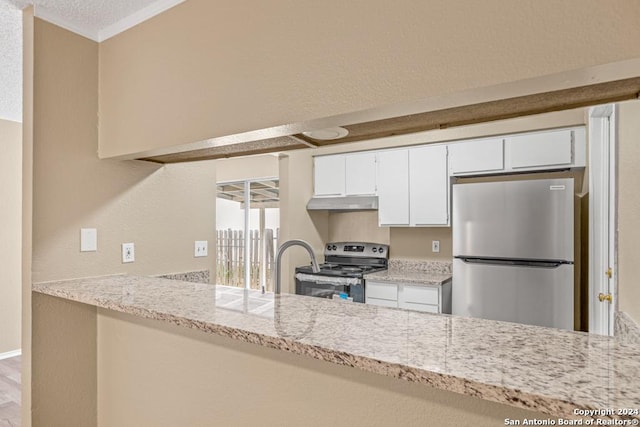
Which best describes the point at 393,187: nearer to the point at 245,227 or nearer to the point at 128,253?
the point at 245,227

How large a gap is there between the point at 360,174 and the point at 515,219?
1707 millimetres

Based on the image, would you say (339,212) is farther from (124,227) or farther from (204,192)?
(124,227)

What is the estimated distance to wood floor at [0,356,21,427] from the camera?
2.63m

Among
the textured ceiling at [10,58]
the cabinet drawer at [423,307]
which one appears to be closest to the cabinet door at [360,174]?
the cabinet drawer at [423,307]

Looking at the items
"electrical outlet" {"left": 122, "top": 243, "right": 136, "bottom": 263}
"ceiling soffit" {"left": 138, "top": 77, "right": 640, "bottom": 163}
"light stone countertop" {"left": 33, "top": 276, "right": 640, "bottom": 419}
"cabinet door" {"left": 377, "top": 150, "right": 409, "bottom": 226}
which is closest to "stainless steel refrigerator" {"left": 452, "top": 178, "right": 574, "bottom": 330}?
"cabinet door" {"left": 377, "top": 150, "right": 409, "bottom": 226}

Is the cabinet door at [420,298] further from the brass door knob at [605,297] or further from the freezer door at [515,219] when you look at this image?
the brass door knob at [605,297]

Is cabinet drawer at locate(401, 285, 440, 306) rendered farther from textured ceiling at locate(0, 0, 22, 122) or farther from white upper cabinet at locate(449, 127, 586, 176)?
textured ceiling at locate(0, 0, 22, 122)

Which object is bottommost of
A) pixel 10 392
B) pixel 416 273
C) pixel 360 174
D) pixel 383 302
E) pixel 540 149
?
pixel 10 392

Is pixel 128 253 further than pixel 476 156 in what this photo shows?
No

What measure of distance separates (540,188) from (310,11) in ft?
7.91

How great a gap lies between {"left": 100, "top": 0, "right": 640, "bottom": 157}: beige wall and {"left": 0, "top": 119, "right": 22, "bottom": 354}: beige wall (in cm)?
283

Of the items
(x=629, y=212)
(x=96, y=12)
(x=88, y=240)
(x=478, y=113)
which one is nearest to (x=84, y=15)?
(x=96, y=12)

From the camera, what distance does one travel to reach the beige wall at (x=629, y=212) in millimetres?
1282

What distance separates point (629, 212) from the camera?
1.38 m
